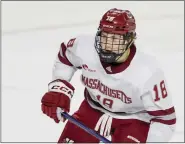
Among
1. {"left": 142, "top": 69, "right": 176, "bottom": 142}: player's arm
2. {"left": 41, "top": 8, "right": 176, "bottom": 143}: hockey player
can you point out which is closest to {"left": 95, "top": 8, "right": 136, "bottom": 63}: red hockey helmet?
{"left": 41, "top": 8, "right": 176, "bottom": 143}: hockey player

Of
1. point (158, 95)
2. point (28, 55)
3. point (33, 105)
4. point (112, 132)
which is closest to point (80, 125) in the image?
point (112, 132)

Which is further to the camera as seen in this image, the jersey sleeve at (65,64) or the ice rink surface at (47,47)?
the ice rink surface at (47,47)

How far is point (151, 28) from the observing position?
13.3 ft

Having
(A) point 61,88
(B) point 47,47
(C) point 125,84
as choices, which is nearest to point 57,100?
(A) point 61,88

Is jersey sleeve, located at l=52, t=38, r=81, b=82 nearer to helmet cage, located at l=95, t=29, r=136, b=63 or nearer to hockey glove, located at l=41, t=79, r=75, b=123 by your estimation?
hockey glove, located at l=41, t=79, r=75, b=123

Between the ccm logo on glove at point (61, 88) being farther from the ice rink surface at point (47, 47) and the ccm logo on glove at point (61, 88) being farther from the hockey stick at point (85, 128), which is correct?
the ice rink surface at point (47, 47)

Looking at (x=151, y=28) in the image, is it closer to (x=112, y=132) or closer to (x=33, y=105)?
(x=33, y=105)

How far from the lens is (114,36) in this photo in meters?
2.15

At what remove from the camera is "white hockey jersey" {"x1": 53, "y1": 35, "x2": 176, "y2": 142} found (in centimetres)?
219

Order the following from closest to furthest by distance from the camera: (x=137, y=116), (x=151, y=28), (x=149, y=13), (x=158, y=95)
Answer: (x=158, y=95), (x=137, y=116), (x=151, y=28), (x=149, y=13)

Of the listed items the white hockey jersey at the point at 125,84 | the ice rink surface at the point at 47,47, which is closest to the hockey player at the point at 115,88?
the white hockey jersey at the point at 125,84

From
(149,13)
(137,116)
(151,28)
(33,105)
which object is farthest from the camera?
(149,13)

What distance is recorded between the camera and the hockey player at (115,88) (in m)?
2.17

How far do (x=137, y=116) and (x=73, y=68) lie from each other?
1.11 feet
